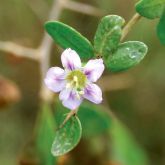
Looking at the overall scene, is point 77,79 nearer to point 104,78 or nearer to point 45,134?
point 45,134

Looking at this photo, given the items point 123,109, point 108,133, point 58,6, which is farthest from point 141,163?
point 58,6

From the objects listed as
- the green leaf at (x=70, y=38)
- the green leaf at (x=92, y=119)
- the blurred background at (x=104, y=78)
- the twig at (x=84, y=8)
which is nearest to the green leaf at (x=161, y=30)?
the green leaf at (x=70, y=38)

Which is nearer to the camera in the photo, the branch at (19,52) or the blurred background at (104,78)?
the branch at (19,52)

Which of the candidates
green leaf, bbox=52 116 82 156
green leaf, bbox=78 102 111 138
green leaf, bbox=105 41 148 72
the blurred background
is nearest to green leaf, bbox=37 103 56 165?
green leaf, bbox=78 102 111 138

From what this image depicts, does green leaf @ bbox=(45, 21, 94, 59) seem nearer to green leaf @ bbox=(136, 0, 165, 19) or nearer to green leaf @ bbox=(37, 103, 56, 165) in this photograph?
green leaf @ bbox=(136, 0, 165, 19)

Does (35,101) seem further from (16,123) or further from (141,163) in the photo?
(141,163)

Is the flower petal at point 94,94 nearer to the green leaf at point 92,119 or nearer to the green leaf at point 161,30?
the green leaf at point 161,30
